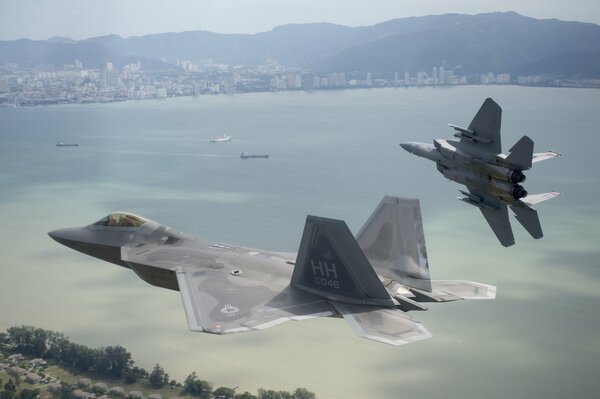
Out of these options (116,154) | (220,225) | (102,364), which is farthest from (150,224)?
(116,154)

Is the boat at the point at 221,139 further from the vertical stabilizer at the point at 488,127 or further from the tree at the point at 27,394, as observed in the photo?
the vertical stabilizer at the point at 488,127

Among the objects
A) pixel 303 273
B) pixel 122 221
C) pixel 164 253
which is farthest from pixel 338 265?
pixel 122 221

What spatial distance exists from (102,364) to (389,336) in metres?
39.9

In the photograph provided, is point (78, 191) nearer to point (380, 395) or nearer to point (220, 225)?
point (220, 225)

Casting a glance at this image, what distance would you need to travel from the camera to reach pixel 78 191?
117 meters

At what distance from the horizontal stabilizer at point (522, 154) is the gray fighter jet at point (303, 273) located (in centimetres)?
471

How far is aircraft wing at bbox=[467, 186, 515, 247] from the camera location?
31.0 m

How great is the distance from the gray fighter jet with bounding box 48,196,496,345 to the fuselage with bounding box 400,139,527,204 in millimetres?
4429

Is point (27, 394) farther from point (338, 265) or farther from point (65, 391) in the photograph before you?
point (338, 265)

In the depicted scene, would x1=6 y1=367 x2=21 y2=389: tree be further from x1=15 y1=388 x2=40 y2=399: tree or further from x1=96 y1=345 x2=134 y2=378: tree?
x1=96 y1=345 x2=134 y2=378: tree

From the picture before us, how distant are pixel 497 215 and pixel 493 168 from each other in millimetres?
2933

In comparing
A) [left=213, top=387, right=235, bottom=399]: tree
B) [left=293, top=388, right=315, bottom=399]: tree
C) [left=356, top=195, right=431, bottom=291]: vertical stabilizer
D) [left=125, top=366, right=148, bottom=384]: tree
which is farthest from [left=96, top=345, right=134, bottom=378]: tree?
[left=356, top=195, right=431, bottom=291]: vertical stabilizer

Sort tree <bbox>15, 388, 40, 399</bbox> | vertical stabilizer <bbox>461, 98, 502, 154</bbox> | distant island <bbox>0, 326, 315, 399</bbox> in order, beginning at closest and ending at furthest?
vertical stabilizer <bbox>461, 98, 502, 154</bbox>
tree <bbox>15, 388, 40, 399</bbox>
distant island <bbox>0, 326, 315, 399</bbox>

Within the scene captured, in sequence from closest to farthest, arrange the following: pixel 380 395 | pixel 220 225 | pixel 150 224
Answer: pixel 150 224 < pixel 380 395 < pixel 220 225
